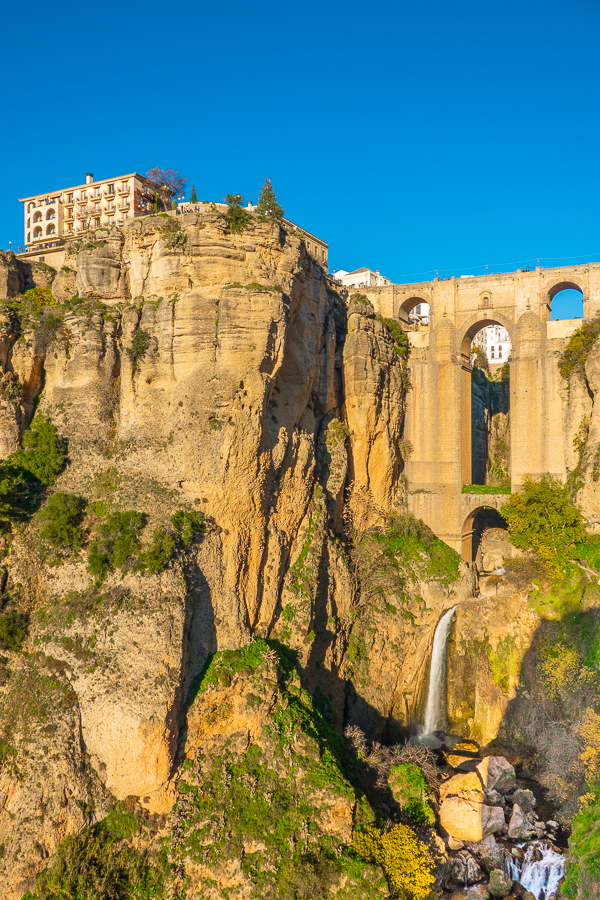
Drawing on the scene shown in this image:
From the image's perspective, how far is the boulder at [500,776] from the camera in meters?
23.3

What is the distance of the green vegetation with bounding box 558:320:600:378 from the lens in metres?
29.9

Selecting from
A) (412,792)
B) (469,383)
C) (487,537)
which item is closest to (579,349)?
(469,383)

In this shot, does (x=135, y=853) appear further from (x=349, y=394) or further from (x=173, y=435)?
(x=349, y=394)

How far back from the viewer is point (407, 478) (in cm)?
3362

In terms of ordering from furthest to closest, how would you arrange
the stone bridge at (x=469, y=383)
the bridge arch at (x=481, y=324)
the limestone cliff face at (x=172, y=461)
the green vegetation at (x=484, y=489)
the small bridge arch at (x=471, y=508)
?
the bridge arch at (x=481, y=324), the green vegetation at (x=484, y=489), the small bridge arch at (x=471, y=508), the stone bridge at (x=469, y=383), the limestone cliff face at (x=172, y=461)

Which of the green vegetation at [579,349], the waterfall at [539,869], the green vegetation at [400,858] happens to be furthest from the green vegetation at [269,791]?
the green vegetation at [579,349]

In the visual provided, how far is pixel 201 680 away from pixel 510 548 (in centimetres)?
1969

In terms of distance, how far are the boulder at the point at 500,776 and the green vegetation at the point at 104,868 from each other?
1156cm

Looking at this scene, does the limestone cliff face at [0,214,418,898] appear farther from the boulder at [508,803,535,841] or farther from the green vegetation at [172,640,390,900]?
the boulder at [508,803,535,841]

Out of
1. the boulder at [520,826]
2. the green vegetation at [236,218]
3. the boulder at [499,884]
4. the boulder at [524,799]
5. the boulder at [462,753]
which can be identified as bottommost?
the boulder at [499,884]

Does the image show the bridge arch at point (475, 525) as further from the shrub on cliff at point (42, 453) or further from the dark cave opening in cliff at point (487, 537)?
the shrub on cliff at point (42, 453)

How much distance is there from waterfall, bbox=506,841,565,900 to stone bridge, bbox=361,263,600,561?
13951 mm

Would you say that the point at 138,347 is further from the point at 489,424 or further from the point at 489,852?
the point at 489,424

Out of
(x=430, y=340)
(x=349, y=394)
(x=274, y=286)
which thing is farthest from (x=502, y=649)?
(x=274, y=286)
